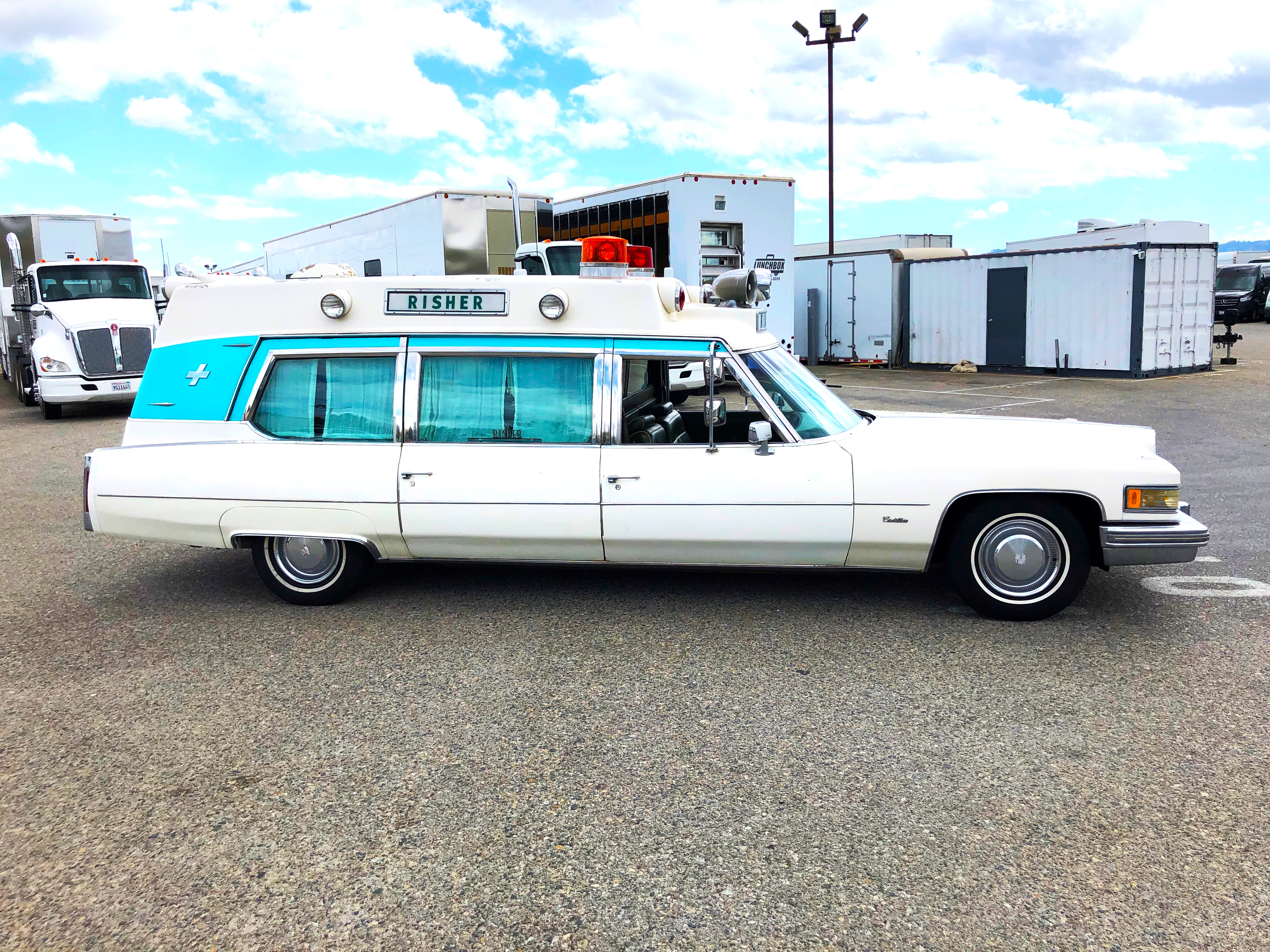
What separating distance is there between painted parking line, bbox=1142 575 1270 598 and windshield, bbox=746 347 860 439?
2050 millimetres

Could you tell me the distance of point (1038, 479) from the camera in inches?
198

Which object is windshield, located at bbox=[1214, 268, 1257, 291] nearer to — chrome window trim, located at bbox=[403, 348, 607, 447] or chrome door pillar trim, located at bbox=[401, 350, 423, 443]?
chrome window trim, located at bbox=[403, 348, 607, 447]

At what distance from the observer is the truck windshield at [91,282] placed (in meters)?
17.1

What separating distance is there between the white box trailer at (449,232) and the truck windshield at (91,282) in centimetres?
387

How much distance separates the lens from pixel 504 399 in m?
5.45

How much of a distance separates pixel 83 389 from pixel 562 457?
13.4 metres

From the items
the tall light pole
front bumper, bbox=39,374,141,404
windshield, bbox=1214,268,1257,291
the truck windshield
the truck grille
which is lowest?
front bumper, bbox=39,374,141,404

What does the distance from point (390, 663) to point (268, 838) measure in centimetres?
158

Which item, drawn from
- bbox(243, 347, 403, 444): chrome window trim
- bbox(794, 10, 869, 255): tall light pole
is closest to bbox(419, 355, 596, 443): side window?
bbox(243, 347, 403, 444): chrome window trim

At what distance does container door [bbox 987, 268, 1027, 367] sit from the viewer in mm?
19797

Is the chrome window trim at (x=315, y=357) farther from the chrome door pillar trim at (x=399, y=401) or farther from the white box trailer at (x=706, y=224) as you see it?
the white box trailer at (x=706, y=224)

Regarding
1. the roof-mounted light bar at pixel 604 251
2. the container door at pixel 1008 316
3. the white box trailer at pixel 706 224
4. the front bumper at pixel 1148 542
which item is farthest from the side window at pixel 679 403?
the container door at pixel 1008 316

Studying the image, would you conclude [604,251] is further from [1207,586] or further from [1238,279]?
[1238,279]

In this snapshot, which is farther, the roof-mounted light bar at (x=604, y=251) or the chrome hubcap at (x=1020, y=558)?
the roof-mounted light bar at (x=604, y=251)
